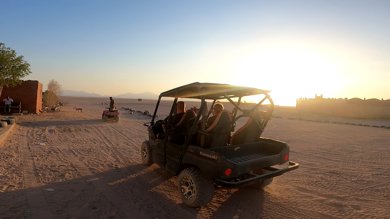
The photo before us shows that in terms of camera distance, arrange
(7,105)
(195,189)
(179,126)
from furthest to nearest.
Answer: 1. (7,105)
2. (179,126)
3. (195,189)

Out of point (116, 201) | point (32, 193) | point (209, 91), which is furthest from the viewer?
point (209, 91)

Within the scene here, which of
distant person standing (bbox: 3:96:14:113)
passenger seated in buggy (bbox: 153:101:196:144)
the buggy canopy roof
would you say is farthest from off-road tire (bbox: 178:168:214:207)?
distant person standing (bbox: 3:96:14:113)

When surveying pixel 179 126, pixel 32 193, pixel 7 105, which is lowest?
pixel 32 193

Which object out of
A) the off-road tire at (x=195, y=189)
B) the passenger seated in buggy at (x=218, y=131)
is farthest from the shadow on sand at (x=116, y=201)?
the passenger seated in buggy at (x=218, y=131)

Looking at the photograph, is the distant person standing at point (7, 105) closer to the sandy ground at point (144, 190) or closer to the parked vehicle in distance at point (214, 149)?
the sandy ground at point (144, 190)

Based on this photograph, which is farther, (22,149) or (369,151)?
(369,151)

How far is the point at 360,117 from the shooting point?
142ft

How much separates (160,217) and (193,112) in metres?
2.60

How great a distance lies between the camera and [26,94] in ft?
83.1

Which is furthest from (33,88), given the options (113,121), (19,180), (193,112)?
(193,112)

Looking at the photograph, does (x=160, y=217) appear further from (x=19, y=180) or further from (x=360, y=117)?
(x=360, y=117)

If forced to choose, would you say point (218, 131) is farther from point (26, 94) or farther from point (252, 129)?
point (26, 94)

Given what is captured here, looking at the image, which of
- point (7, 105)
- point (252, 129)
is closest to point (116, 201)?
point (252, 129)

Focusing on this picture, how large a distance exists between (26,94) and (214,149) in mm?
23590
